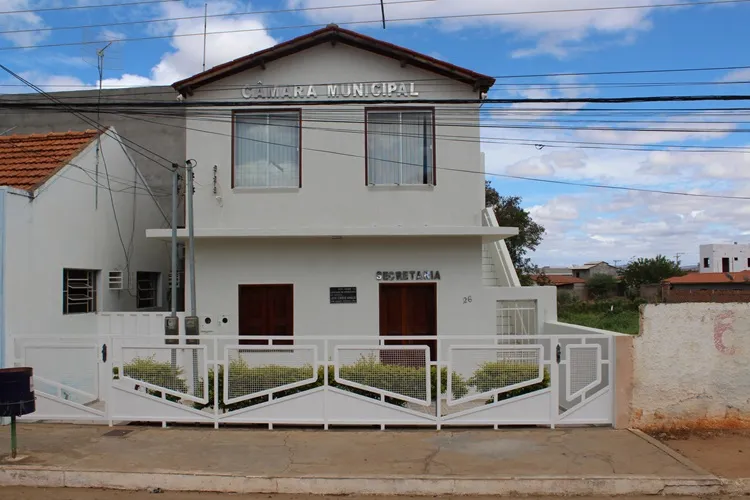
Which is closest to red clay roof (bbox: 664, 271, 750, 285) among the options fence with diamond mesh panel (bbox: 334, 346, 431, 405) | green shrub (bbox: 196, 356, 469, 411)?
green shrub (bbox: 196, 356, 469, 411)

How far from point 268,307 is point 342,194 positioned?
2550mm

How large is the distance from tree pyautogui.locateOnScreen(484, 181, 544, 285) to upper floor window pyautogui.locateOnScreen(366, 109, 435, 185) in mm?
28662

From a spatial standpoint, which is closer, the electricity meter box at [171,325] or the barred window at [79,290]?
the electricity meter box at [171,325]

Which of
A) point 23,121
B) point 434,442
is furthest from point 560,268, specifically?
point 434,442

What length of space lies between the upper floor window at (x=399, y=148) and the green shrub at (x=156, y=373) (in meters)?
5.43

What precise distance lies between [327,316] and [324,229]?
5.71 feet

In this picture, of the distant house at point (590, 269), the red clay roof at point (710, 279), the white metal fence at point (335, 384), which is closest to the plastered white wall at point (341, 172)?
the white metal fence at point (335, 384)

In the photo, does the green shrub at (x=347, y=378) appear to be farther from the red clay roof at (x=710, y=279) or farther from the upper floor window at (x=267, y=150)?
the red clay roof at (x=710, y=279)

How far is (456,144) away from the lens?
40.7ft

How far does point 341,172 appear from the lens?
12312mm

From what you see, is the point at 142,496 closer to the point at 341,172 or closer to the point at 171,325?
the point at 171,325

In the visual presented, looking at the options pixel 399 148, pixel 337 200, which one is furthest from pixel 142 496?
pixel 399 148

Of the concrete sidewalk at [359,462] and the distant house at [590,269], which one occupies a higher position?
the distant house at [590,269]

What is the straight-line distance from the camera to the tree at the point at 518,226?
41000 millimetres
